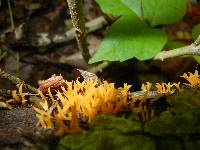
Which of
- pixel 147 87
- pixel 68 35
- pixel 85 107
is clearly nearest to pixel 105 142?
pixel 85 107

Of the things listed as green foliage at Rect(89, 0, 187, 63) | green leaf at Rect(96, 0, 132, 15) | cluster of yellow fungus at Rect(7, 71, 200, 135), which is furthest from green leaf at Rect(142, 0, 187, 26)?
cluster of yellow fungus at Rect(7, 71, 200, 135)

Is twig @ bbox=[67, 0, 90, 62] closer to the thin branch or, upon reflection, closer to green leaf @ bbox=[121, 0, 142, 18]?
green leaf @ bbox=[121, 0, 142, 18]

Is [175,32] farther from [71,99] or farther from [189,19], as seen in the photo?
[71,99]

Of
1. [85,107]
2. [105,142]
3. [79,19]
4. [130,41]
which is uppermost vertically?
[79,19]

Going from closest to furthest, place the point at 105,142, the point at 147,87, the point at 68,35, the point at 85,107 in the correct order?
the point at 105,142 → the point at 85,107 → the point at 147,87 → the point at 68,35

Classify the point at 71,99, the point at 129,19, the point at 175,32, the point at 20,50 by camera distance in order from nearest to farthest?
the point at 71,99
the point at 129,19
the point at 20,50
the point at 175,32

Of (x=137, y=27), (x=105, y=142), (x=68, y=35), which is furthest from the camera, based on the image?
(x=68, y=35)

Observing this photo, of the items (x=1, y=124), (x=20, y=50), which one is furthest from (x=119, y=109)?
(x=20, y=50)

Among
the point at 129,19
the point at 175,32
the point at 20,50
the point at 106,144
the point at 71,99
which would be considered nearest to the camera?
the point at 106,144

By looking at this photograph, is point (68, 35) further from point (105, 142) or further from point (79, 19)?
point (105, 142)
